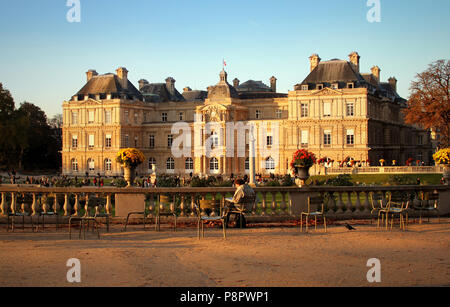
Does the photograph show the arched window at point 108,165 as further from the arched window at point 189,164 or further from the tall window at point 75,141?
the arched window at point 189,164

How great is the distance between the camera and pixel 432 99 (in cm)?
5128

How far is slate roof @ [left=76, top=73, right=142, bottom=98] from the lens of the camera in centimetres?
7100

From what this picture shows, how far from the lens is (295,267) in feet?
31.8

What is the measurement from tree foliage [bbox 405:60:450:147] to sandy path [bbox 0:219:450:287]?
39074 mm

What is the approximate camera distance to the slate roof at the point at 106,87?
71.0m

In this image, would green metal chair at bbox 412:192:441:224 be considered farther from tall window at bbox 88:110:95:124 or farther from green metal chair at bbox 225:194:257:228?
tall window at bbox 88:110:95:124

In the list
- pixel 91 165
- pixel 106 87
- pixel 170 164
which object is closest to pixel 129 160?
pixel 170 164

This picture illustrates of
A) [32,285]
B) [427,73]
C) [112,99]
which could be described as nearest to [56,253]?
[32,285]

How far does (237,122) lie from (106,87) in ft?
54.9

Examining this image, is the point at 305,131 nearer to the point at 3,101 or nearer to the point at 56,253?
the point at 3,101

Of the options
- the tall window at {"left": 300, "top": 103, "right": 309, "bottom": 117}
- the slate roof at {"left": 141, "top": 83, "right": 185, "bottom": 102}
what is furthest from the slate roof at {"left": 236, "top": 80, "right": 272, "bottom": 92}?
the tall window at {"left": 300, "top": 103, "right": 309, "bottom": 117}

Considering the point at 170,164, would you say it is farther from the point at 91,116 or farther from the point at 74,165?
the point at 74,165

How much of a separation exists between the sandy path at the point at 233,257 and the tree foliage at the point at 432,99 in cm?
3907

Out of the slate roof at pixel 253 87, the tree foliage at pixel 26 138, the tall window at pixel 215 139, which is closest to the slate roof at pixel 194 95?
the slate roof at pixel 253 87
